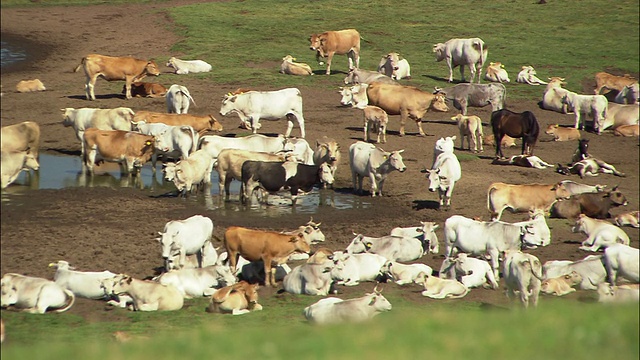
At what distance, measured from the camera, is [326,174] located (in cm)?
2006

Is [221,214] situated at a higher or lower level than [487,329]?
lower

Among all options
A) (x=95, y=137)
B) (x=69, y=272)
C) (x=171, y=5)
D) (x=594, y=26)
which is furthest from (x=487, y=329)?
(x=171, y=5)

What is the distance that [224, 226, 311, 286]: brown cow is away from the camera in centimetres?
1491

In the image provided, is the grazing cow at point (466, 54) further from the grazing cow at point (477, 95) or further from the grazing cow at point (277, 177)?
the grazing cow at point (277, 177)

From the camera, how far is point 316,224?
1727cm

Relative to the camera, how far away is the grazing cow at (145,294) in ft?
43.8

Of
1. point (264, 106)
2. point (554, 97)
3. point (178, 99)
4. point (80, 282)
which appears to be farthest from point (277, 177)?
point (554, 97)

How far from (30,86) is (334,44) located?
31.1 ft

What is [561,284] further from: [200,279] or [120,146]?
[120,146]

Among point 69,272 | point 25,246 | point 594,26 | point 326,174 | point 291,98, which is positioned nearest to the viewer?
point 69,272

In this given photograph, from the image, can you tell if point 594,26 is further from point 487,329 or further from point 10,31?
point 487,329

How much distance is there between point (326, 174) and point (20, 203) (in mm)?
5442

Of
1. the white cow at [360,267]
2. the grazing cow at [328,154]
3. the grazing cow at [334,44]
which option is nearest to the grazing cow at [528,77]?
the grazing cow at [334,44]

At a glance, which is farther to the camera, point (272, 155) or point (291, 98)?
point (291, 98)
